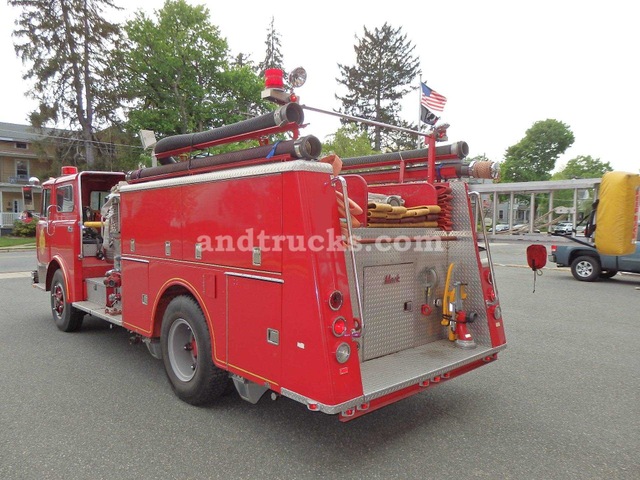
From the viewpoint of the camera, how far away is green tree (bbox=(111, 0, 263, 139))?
93.1 ft

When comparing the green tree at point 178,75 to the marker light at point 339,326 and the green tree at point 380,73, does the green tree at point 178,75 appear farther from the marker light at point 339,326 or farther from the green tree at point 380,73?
the marker light at point 339,326

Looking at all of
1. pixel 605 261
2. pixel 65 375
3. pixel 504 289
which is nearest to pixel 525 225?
pixel 65 375

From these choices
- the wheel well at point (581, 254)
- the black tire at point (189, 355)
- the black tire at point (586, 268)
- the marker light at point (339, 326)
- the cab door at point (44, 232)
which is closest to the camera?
the marker light at point (339, 326)

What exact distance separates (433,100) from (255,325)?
20.8 ft

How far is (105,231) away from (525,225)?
5.17 meters

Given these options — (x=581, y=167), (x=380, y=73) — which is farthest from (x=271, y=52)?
(x=581, y=167)

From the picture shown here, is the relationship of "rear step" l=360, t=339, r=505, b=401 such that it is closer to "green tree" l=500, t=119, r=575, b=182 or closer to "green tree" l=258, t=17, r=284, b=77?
"green tree" l=258, t=17, r=284, b=77

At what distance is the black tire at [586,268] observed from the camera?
40.0 feet

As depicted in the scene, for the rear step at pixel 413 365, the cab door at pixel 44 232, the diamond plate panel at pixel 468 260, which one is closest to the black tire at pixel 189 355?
the rear step at pixel 413 365

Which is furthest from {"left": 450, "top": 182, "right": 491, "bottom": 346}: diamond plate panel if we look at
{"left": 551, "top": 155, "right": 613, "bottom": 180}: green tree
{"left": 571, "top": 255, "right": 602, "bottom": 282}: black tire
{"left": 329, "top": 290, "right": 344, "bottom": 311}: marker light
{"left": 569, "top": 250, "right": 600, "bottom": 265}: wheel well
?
{"left": 551, "top": 155, "right": 613, "bottom": 180}: green tree

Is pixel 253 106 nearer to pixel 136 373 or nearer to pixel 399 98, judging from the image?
pixel 399 98

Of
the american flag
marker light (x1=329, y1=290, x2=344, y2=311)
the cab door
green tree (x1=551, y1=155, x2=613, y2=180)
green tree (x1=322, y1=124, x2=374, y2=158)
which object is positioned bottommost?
marker light (x1=329, y1=290, x2=344, y2=311)

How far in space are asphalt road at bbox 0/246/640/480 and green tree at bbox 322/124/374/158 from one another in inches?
905

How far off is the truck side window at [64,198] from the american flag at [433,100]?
232 inches
